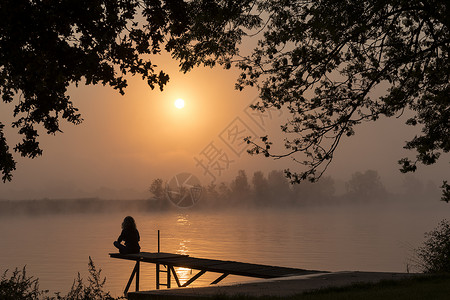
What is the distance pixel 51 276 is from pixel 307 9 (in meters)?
38.0

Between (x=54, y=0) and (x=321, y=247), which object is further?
(x=321, y=247)

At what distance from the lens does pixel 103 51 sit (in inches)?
457

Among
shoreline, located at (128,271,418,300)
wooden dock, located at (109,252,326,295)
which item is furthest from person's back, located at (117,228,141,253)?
shoreline, located at (128,271,418,300)

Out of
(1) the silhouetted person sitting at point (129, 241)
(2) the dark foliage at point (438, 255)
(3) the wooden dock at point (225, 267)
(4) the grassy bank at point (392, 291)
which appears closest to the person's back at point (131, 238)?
(1) the silhouetted person sitting at point (129, 241)

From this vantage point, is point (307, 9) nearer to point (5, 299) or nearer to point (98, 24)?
point (98, 24)

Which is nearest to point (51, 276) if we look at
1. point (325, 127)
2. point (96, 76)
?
point (325, 127)

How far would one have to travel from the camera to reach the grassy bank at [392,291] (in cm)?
1191

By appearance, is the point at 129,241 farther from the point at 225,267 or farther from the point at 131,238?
the point at 225,267

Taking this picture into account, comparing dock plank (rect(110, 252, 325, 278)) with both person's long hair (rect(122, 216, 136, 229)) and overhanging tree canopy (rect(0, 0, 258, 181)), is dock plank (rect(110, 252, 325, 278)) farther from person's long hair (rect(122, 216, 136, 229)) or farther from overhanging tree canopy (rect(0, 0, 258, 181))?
overhanging tree canopy (rect(0, 0, 258, 181))

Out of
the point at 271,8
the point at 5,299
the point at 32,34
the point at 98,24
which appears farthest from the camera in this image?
the point at 271,8

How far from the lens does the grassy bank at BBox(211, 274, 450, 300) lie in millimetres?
11906

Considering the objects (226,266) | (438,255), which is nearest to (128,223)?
(226,266)

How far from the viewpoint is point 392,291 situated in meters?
12.8

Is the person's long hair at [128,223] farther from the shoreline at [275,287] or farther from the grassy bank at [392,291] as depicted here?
the grassy bank at [392,291]
